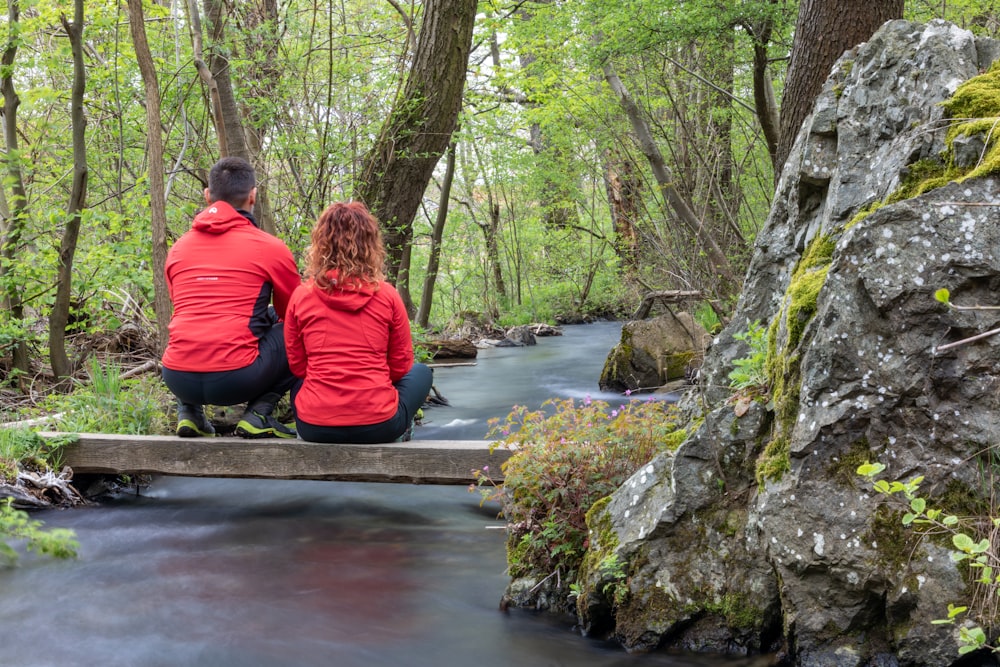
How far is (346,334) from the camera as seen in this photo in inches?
197

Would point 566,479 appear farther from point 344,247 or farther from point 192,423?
point 192,423

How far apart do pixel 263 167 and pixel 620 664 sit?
679 cm

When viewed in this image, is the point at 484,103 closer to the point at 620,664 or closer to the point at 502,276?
the point at 620,664

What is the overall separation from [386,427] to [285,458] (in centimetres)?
73

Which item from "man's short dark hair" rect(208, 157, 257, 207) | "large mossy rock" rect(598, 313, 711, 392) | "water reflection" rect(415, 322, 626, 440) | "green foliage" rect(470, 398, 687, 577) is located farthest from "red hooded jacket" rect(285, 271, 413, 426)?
"large mossy rock" rect(598, 313, 711, 392)

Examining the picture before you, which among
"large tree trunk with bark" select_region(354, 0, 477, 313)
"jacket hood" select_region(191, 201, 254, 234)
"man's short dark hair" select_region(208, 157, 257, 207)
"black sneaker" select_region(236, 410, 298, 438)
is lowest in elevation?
"black sneaker" select_region(236, 410, 298, 438)

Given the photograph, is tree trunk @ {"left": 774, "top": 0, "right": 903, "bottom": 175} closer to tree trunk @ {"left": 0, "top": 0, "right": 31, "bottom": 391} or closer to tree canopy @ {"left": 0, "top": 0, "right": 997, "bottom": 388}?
tree canopy @ {"left": 0, "top": 0, "right": 997, "bottom": 388}

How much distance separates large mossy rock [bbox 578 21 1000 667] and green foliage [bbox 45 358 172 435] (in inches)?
173

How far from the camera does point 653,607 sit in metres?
3.50

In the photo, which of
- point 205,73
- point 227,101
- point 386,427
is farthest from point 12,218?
point 386,427

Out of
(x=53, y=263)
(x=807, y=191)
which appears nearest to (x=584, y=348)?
(x=53, y=263)

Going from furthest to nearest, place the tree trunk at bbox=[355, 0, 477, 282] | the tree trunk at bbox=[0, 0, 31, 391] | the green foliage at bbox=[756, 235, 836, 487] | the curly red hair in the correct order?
the tree trunk at bbox=[355, 0, 477, 282], the tree trunk at bbox=[0, 0, 31, 391], the curly red hair, the green foliage at bbox=[756, 235, 836, 487]

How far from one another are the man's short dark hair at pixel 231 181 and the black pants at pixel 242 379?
3.02 ft

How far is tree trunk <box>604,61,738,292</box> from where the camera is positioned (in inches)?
405
